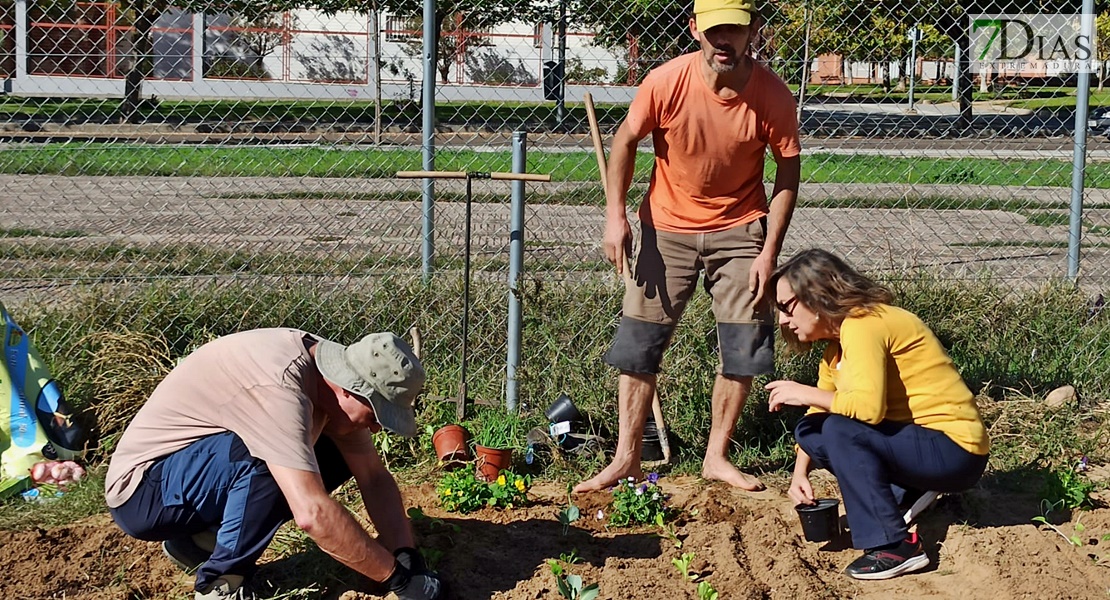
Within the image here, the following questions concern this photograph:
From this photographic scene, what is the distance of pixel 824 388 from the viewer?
4.18 metres

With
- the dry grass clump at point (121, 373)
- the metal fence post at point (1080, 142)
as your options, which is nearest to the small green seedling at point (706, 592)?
the dry grass clump at point (121, 373)

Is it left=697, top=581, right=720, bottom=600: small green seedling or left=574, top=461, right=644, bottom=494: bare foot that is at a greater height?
left=697, top=581, right=720, bottom=600: small green seedling

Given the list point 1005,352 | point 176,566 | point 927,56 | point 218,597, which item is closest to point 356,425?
point 218,597

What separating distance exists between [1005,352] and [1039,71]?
1.80 m

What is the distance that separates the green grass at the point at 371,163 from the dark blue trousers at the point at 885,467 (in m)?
2.70

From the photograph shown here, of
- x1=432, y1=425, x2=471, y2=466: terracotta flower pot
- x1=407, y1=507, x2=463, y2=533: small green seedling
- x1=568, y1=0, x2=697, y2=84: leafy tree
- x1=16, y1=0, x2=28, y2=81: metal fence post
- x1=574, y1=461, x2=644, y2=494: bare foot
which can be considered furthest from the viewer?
x1=568, y1=0, x2=697, y2=84: leafy tree

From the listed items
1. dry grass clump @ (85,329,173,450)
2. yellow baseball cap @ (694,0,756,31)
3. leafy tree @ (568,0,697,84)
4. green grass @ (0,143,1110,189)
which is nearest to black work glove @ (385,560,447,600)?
dry grass clump @ (85,329,173,450)

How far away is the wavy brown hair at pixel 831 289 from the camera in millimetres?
3938

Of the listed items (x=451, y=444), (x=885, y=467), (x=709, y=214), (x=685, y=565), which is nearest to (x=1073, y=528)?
(x=885, y=467)

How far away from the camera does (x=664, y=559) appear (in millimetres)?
4078

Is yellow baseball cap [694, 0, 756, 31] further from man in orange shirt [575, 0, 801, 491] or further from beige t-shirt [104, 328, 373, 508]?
beige t-shirt [104, 328, 373, 508]

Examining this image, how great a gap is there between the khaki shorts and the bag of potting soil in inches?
90.6

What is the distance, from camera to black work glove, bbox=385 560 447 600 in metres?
3.50

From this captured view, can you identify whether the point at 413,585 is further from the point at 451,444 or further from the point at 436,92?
the point at 436,92
